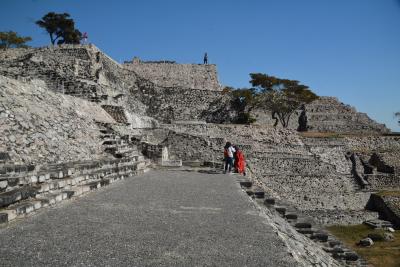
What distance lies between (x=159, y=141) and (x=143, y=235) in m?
16.9

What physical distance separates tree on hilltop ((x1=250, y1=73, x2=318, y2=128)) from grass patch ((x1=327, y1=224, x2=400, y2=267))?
64.4ft

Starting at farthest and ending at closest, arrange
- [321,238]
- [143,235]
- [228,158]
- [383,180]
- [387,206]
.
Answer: [383,180] → [387,206] → [228,158] → [321,238] → [143,235]

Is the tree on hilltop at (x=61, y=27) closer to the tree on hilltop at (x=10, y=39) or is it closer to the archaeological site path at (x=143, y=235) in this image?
the tree on hilltop at (x=10, y=39)

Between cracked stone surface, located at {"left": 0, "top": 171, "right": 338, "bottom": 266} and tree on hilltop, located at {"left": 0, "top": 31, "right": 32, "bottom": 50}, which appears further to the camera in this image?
tree on hilltop, located at {"left": 0, "top": 31, "right": 32, "bottom": 50}

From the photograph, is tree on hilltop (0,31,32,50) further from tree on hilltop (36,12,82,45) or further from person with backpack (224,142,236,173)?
person with backpack (224,142,236,173)

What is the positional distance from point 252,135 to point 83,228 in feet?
83.4

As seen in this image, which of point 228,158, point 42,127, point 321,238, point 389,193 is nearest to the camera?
point 321,238

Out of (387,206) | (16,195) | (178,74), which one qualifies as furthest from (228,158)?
(178,74)

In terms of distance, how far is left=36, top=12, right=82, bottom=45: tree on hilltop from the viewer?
41.4 m

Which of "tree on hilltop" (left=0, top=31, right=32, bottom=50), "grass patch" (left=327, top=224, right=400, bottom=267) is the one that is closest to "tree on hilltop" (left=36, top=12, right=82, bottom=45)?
"tree on hilltop" (left=0, top=31, right=32, bottom=50)

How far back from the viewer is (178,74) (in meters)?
41.1

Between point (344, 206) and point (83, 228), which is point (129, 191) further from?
point (344, 206)

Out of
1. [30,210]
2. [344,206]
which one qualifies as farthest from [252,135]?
[30,210]

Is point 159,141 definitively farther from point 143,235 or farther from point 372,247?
point 143,235
